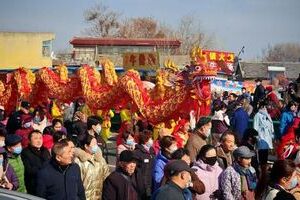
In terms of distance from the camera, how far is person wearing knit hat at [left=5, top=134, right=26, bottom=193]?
20.8ft

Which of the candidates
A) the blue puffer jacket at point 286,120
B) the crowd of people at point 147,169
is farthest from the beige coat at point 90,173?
the blue puffer jacket at point 286,120

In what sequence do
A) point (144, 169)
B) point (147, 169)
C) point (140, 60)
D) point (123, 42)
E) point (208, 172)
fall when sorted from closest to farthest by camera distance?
1. point (208, 172)
2. point (144, 169)
3. point (147, 169)
4. point (140, 60)
5. point (123, 42)

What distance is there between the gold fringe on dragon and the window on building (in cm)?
2523

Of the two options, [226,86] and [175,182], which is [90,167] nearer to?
[175,182]

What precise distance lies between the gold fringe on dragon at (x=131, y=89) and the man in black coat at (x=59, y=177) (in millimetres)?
5097

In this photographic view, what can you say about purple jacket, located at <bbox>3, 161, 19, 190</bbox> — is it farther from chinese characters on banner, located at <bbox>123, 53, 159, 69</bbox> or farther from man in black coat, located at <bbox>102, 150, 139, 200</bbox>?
chinese characters on banner, located at <bbox>123, 53, 159, 69</bbox>

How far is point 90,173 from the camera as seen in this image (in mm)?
6125

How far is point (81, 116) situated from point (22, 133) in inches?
120

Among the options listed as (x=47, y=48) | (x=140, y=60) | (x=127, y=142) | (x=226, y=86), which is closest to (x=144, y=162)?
(x=127, y=142)

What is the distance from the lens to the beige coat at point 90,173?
6.10 meters

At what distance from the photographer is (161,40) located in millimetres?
41812

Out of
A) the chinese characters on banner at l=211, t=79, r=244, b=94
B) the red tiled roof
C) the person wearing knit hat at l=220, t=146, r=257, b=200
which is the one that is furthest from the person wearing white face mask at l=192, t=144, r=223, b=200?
the red tiled roof

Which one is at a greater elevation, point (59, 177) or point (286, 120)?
point (59, 177)

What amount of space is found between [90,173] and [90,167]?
0.22ft
